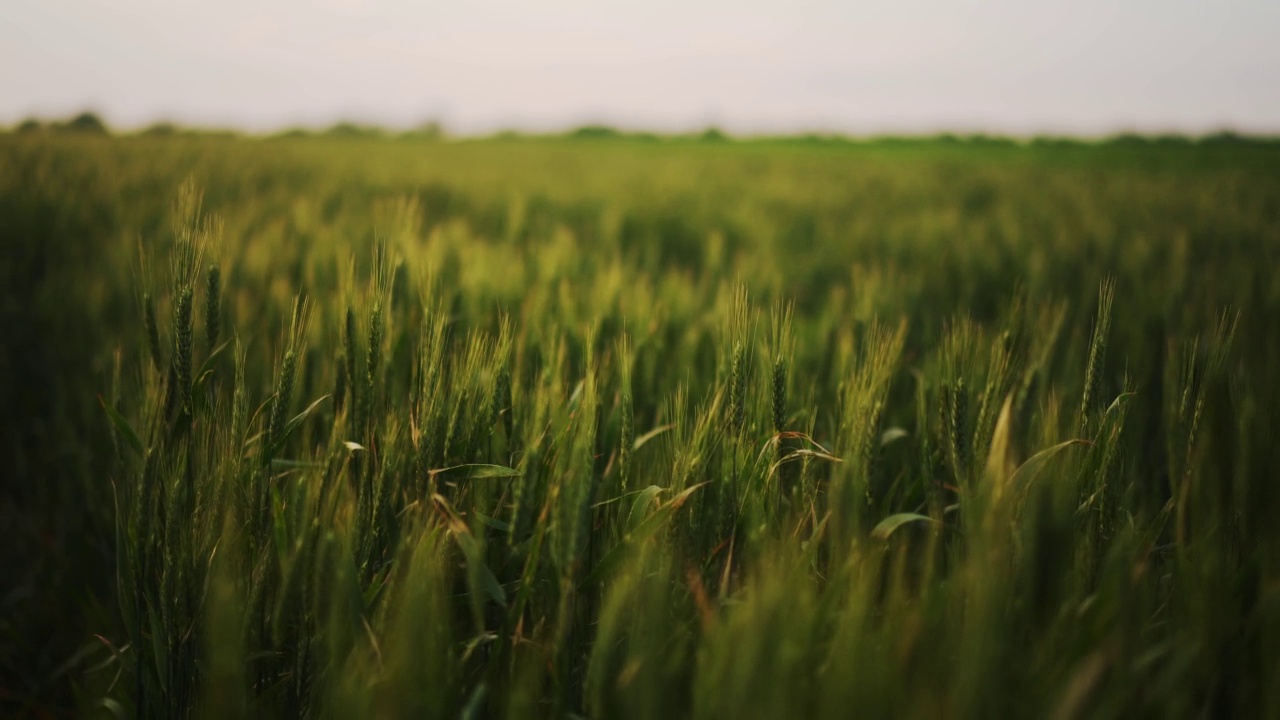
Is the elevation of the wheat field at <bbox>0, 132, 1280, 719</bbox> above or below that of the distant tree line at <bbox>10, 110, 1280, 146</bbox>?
below

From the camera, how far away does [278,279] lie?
219 cm

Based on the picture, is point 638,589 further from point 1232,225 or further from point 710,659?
point 1232,225

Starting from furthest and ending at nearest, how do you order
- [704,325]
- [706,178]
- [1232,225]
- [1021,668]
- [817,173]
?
[817,173]
[706,178]
[1232,225]
[704,325]
[1021,668]

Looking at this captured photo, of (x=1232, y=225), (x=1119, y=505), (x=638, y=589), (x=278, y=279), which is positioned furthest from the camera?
(x=1232, y=225)

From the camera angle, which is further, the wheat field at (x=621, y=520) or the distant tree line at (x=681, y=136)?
the distant tree line at (x=681, y=136)

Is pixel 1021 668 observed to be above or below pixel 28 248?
below

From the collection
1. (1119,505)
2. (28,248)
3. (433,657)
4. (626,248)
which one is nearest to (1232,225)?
(626,248)

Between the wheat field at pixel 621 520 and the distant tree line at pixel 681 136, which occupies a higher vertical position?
the distant tree line at pixel 681 136

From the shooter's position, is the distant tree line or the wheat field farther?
the distant tree line

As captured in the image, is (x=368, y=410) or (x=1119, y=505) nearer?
(x=1119, y=505)

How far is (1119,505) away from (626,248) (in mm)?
3644

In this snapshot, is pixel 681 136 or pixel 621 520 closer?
pixel 621 520

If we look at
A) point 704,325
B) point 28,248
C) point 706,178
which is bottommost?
point 704,325

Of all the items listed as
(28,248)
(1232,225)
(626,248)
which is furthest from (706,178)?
(28,248)
